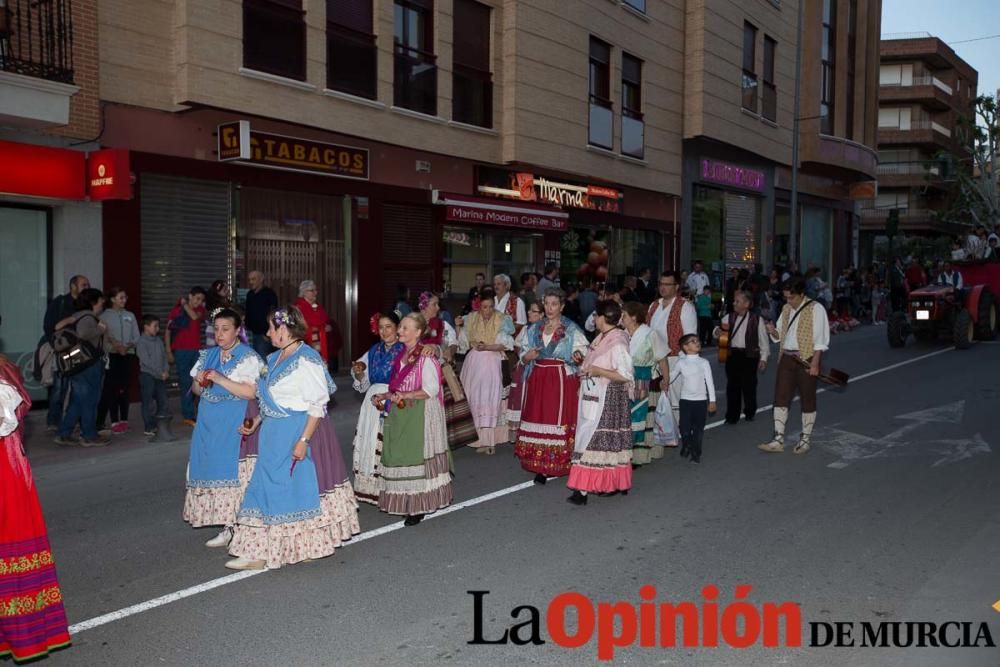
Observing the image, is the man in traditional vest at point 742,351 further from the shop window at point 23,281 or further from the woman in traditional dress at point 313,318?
the shop window at point 23,281

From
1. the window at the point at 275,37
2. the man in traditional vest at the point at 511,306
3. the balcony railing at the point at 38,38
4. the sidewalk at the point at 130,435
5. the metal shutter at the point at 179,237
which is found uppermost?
the window at the point at 275,37

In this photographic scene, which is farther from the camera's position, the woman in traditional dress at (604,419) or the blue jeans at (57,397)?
the blue jeans at (57,397)

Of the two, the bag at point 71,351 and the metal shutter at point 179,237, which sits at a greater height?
the metal shutter at point 179,237

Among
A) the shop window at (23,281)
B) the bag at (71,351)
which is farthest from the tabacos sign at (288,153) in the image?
the bag at (71,351)

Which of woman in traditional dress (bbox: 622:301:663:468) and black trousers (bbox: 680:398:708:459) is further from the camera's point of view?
black trousers (bbox: 680:398:708:459)

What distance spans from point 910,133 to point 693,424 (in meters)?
64.3

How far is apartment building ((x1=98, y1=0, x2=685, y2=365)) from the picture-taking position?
1344cm

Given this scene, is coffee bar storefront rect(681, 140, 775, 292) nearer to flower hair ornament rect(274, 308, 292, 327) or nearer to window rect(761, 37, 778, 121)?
window rect(761, 37, 778, 121)

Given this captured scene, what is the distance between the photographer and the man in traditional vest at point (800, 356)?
9656 mm

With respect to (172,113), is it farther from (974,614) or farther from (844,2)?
(844,2)

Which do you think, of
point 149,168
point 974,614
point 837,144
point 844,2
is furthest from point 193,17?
point 844,2

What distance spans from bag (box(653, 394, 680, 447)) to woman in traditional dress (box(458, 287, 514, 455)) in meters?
1.72

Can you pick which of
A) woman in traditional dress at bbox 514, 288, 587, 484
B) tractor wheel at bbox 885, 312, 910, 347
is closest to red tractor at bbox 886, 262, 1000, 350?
tractor wheel at bbox 885, 312, 910, 347

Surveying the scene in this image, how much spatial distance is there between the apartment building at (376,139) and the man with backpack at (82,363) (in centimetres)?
317
